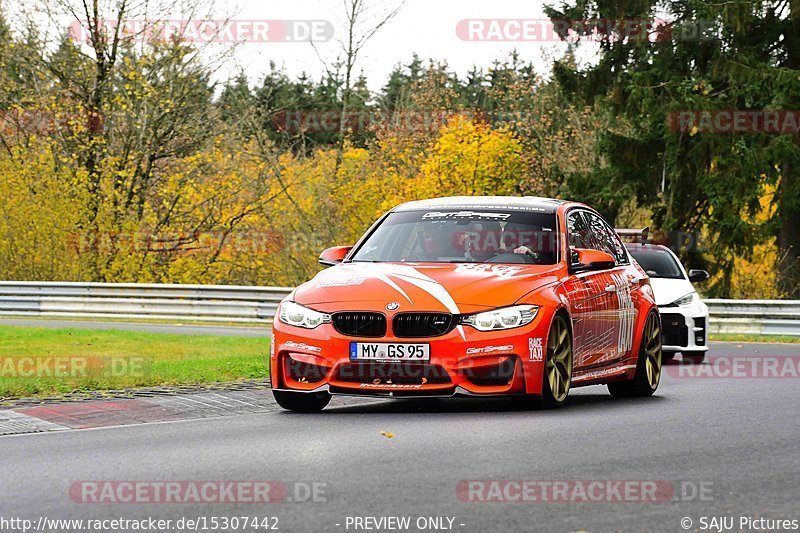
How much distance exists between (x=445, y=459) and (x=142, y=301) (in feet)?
Answer: 80.6

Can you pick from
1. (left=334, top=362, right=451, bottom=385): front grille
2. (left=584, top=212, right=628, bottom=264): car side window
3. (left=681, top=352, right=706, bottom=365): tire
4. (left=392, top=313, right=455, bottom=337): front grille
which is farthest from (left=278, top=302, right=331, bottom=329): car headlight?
(left=681, top=352, right=706, bottom=365): tire

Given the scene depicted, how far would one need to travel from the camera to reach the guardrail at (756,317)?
2419 cm

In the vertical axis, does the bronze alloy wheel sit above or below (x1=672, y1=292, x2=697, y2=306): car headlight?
above

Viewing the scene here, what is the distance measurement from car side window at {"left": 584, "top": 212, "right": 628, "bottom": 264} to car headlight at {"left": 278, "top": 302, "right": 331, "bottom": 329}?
10.4 ft

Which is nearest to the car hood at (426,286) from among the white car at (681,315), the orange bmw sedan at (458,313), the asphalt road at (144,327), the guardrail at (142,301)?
the orange bmw sedan at (458,313)

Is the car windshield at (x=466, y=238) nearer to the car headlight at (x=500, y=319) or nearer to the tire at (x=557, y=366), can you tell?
the tire at (x=557, y=366)

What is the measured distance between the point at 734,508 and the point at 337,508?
75.1 inches

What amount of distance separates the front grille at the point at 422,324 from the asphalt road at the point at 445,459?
66cm

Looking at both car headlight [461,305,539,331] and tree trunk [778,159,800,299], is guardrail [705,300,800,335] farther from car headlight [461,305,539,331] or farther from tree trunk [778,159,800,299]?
car headlight [461,305,539,331]

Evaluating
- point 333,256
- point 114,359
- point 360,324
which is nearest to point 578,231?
point 333,256

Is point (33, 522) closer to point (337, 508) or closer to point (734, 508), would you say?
point (337, 508)

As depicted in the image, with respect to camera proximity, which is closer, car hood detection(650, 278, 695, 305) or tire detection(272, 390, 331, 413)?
tire detection(272, 390, 331, 413)

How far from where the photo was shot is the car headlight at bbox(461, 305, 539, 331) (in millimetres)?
10680

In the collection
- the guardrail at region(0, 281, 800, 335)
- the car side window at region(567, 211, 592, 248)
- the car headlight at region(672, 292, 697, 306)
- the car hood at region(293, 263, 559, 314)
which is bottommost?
the guardrail at region(0, 281, 800, 335)
